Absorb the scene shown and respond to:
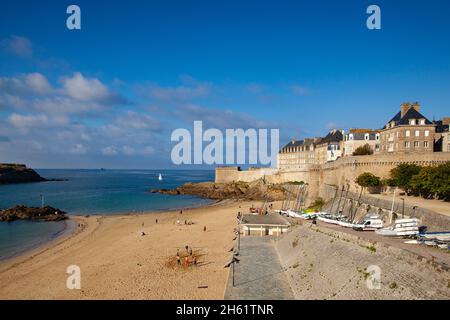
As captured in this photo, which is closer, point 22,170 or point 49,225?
point 49,225

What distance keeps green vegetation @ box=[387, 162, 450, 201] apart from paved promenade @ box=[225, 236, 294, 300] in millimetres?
13395

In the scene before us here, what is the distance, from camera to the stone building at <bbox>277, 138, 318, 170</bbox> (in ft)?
215

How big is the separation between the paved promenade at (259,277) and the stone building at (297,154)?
4432cm

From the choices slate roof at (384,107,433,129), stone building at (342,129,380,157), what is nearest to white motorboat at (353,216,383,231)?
slate roof at (384,107,433,129)

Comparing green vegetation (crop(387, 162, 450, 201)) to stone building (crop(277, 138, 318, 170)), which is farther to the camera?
stone building (crop(277, 138, 318, 170))

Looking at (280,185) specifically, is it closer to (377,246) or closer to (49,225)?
(49,225)

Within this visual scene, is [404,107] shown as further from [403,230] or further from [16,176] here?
[16,176]

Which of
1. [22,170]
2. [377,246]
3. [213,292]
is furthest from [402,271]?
[22,170]

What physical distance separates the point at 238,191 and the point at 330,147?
2082 centimetres

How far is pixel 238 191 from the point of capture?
221 ft

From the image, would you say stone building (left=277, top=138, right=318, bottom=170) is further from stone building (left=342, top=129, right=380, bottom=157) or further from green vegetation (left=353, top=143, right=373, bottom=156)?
green vegetation (left=353, top=143, right=373, bottom=156)

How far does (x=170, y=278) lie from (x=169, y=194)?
2127 inches

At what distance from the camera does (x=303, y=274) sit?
15.2 meters

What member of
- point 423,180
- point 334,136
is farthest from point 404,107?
point 334,136
